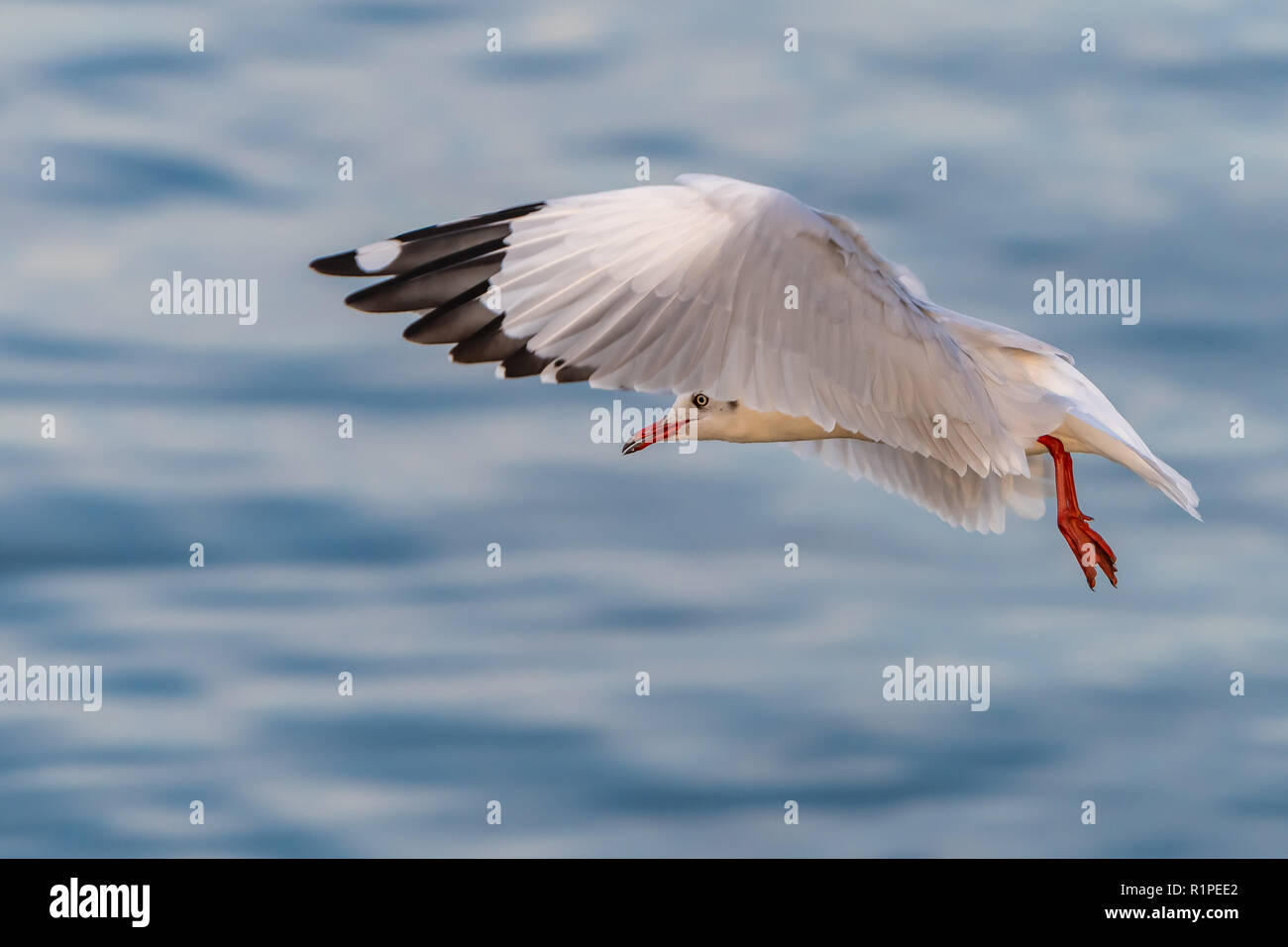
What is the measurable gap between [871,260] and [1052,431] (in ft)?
4.79

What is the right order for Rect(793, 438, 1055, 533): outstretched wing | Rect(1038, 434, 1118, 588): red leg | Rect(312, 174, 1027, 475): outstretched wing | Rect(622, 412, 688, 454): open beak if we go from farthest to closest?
Rect(793, 438, 1055, 533): outstretched wing, Rect(622, 412, 688, 454): open beak, Rect(1038, 434, 1118, 588): red leg, Rect(312, 174, 1027, 475): outstretched wing

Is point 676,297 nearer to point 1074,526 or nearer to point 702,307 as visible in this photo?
point 702,307

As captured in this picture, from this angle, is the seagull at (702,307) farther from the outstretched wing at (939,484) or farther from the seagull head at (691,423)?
the outstretched wing at (939,484)

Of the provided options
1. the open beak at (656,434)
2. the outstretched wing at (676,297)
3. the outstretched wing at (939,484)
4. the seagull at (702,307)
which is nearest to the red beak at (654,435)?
the open beak at (656,434)

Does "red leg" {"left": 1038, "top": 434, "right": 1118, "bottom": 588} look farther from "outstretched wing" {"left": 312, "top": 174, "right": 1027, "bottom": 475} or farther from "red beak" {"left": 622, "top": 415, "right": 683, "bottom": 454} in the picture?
"red beak" {"left": 622, "top": 415, "right": 683, "bottom": 454}

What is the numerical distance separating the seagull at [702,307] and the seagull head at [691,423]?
1.13m

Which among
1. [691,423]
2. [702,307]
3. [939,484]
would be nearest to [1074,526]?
[939,484]

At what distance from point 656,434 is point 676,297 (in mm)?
2101

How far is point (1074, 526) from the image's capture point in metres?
7.57

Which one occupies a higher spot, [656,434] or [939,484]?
[656,434]

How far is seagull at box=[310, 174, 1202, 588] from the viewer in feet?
19.2

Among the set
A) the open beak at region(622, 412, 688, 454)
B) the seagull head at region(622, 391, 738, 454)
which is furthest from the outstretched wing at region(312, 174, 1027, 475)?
the open beak at region(622, 412, 688, 454)

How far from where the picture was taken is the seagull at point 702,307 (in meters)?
5.85

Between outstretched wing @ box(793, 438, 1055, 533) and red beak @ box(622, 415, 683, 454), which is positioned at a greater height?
red beak @ box(622, 415, 683, 454)
